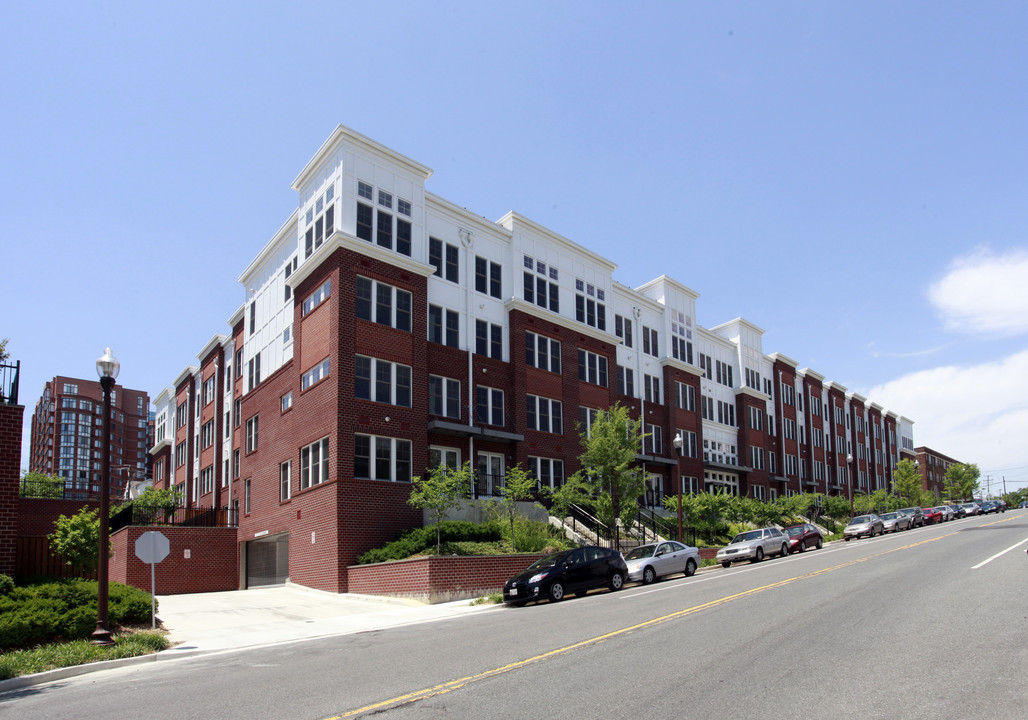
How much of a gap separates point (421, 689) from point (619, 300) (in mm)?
38630

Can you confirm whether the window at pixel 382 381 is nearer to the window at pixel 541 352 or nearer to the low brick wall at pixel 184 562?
the window at pixel 541 352

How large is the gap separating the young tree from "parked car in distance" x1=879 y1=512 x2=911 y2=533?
33.1 metres

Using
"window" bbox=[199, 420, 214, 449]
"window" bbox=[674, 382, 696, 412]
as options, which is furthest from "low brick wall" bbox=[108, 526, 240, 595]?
"window" bbox=[674, 382, 696, 412]

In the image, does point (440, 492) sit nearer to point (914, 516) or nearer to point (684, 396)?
point (684, 396)

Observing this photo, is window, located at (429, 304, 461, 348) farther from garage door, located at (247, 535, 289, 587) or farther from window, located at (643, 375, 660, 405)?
window, located at (643, 375, 660, 405)

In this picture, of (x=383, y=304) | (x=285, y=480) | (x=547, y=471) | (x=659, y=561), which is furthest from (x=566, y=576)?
(x=285, y=480)

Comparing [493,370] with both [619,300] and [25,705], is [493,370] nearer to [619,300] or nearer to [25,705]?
[619,300]

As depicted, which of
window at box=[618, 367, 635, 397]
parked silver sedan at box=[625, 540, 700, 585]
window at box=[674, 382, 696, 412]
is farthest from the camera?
window at box=[674, 382, 696, 412]

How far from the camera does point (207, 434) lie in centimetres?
4828

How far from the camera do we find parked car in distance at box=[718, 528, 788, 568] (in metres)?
32.2

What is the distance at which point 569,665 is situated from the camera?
10258 millimetres

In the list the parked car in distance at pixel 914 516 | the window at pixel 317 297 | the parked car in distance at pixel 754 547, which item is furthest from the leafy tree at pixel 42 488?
the parked car in distance at pixel 914 516

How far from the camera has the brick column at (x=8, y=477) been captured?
17.0m

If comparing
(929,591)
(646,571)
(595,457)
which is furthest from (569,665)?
(595,457)
